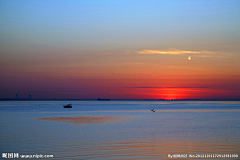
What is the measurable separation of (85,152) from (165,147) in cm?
769

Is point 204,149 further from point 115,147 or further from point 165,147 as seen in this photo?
point 115,147

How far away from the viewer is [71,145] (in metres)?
26.1

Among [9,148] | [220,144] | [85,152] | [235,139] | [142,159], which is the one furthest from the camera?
[235,139]

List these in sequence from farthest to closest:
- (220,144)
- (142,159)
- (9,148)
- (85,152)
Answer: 1. (220,144)
2. (9,148)
3. (85,152)
4. (142,159)

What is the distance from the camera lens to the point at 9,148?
24.5 metres

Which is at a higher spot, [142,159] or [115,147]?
[115,147]

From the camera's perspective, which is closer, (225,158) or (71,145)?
(225,158)

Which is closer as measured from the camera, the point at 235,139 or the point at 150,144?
the point at 150,144

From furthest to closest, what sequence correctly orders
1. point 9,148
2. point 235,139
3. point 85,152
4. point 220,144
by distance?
1. point 235,139
2. point 220,144
3. point 9,148
4. point 85,152

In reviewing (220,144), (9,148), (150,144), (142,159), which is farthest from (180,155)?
(9,148)

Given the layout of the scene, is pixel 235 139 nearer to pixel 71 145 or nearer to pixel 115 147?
pixel 115 147

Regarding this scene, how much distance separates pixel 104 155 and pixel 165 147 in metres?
6.62

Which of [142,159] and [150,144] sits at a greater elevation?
[150,144]

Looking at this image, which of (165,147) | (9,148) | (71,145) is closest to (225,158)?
(165,147)
